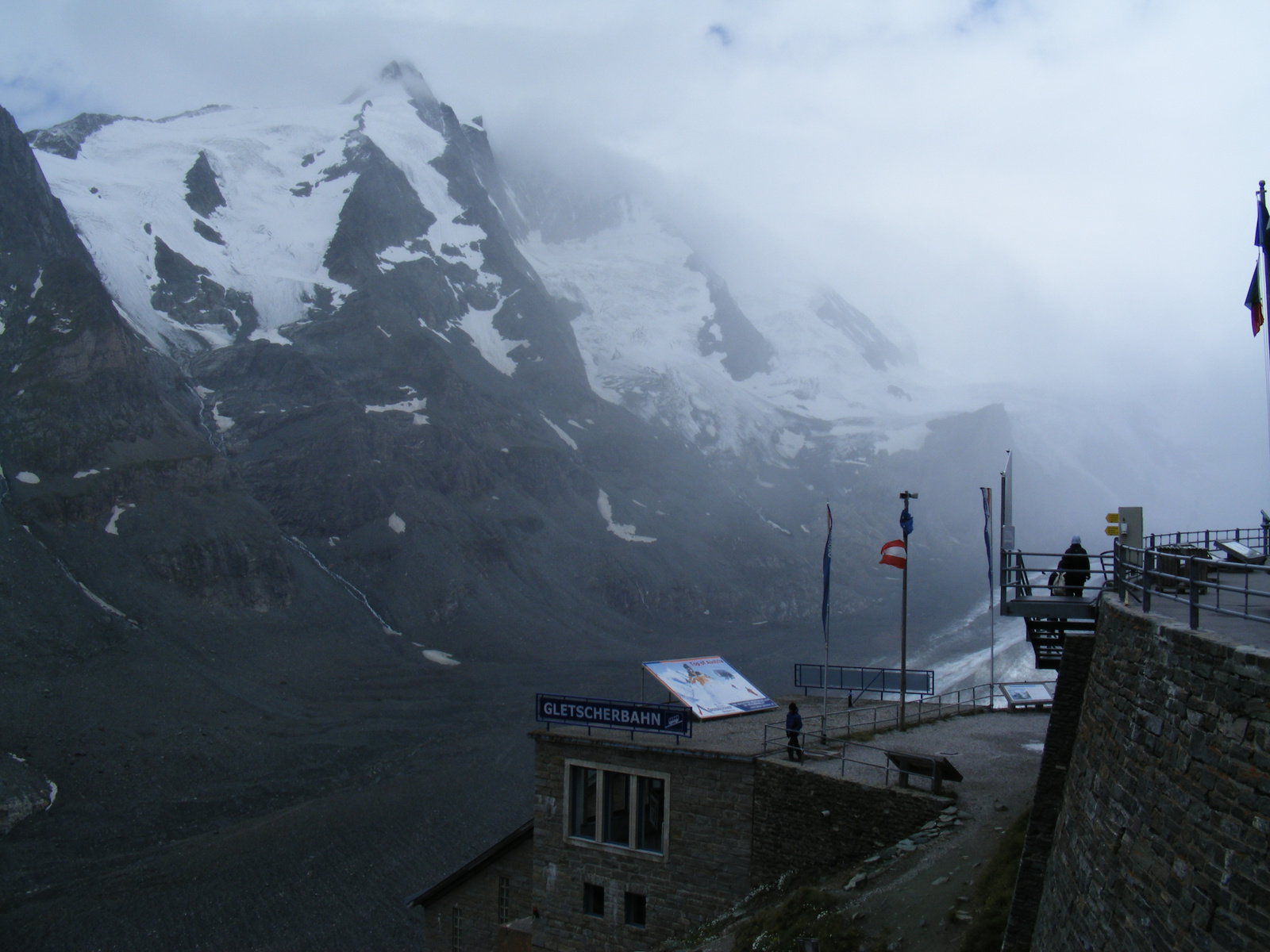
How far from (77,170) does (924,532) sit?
158m

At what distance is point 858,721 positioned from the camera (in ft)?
85.2

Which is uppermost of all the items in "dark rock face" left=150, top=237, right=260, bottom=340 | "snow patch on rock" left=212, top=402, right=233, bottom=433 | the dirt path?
"dark rock face" left=150, top=237, right=260, bottom=340

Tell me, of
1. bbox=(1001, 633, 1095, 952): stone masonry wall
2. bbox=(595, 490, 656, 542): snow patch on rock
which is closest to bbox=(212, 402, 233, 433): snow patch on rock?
bbox=(595, 490, 656, 542): snow patch on rock

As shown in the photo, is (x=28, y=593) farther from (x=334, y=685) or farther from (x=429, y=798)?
(x=429, y=798)

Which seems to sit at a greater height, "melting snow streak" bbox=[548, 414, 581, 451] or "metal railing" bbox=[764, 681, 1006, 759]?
"melting snow streak" bbox=[548, 414, 581, 451]

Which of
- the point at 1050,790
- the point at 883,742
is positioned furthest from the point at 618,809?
the point at 1050,790

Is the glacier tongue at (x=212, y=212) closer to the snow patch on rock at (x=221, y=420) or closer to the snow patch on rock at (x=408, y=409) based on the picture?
the snow patch on rock at (x=221, y=420)

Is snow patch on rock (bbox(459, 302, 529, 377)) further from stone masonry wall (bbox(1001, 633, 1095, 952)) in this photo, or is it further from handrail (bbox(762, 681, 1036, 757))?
stone masonry wall (bbox(1001, 633, 1095, 952))

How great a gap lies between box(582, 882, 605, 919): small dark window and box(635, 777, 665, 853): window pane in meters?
1.72

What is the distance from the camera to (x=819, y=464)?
188375mm

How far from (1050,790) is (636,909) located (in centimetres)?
1177

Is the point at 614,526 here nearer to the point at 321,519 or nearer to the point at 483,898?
the point at 321,519

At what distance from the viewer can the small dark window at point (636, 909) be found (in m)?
21.7

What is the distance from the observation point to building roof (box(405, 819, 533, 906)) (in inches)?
982
